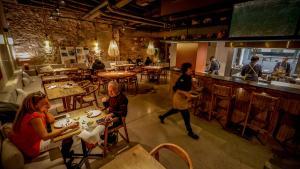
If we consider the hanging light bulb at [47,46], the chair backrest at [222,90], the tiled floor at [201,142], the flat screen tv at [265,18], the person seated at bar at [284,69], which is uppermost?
the flat screen tv at [265,18]

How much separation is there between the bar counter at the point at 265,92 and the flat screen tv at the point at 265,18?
3.93ft

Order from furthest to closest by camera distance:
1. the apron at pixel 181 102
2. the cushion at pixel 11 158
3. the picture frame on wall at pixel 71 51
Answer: the picture frame on wall at pixel 71 51 < the apron at pixel 181 102 < the cushion at pixel 11 158

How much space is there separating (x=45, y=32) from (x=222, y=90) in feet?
25.9

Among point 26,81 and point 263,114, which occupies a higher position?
point 26,81

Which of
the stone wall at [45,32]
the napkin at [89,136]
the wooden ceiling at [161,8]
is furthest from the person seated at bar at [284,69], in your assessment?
Result: the stone wall at [45,32]

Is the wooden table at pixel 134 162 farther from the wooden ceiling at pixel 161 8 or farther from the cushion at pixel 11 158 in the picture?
the wooden ceiling at pixel 161 8

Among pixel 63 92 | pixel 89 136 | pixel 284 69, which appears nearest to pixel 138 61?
pixel 63 92

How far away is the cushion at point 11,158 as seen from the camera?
4.73 ft

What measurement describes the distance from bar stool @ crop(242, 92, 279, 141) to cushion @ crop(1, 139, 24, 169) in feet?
12.5

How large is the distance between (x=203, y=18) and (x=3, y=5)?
7.83 meters

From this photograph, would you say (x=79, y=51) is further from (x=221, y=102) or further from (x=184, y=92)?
(x=221, y=102)

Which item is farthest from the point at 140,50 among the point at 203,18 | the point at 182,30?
the point at 203,18

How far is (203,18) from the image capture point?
533 centimetres

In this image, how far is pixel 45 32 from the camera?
21.9 feet
